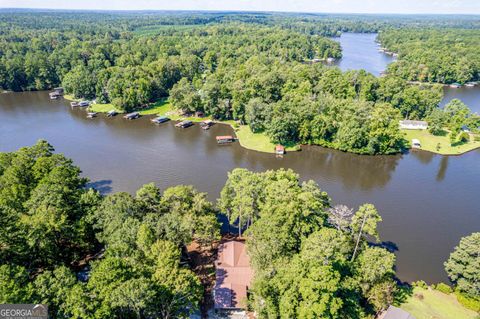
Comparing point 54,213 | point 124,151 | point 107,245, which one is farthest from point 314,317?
point 124,151

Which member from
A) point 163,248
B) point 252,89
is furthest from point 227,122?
point 163,248

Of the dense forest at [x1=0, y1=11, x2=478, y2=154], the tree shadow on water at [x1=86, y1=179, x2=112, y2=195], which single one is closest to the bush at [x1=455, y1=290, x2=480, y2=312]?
the dense forest at [x1=0, y1=11, x2=478, y2=154]

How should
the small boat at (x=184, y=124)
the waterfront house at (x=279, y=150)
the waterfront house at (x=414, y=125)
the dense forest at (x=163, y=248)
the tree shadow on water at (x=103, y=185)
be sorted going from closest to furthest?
the dense forest at (x=163, y=248), the tree shadow on water at (x=103, y=185), the waterfront house at (x=279, y=150), the waterfront house at (x=414, y=125), the small boat at (x=184, y=124)

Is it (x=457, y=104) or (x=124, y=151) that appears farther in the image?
(x=457, y=104)

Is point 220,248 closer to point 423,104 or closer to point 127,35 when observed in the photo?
point 423,104

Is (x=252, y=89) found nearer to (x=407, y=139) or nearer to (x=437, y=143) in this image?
(x=407, y=139)

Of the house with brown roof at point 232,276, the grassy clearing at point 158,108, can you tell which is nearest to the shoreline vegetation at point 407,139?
the grassy clearing at point 158,108

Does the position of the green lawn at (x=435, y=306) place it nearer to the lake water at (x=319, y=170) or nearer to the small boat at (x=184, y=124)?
the lake water at (x=319, y=170)
